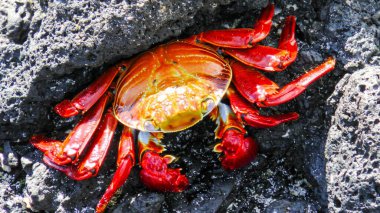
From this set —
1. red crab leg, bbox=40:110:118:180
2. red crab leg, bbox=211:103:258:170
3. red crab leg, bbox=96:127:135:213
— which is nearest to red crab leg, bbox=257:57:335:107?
red crab leg, bbox=211:103:258:170

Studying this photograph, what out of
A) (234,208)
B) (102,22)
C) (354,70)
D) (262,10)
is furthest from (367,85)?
(102,22)

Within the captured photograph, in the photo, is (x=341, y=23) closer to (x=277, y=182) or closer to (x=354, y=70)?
(x=354, y=70)

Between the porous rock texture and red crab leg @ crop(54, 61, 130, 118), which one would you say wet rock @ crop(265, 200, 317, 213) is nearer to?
the porous rock texture

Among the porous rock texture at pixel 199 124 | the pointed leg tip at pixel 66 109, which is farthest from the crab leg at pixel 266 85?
the pointed leg tip at pixel 66 109

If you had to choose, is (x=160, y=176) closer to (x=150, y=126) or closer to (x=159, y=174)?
(x=159, y=174)

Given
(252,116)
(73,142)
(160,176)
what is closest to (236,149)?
(252,116)
